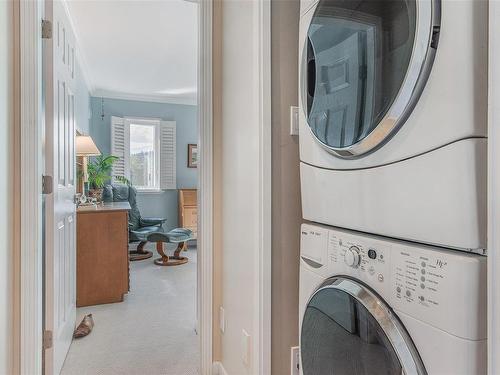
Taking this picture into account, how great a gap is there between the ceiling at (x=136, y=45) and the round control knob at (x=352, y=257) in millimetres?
1901

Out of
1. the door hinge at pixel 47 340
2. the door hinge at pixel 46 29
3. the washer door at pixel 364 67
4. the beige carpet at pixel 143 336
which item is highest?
the door hinge at pixel 46 29

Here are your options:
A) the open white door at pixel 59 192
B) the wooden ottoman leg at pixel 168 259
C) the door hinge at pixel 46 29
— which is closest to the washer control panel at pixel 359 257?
the open white door at pixel 59 192

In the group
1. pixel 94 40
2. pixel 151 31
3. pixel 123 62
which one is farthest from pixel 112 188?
pixel 151 31

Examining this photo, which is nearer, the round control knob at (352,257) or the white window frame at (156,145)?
the round control knob at (352,257)

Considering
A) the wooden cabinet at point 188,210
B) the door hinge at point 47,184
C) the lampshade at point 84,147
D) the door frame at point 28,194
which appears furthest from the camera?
the wooden cabinet at point 188,210

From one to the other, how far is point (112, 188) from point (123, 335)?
2978 millimetres

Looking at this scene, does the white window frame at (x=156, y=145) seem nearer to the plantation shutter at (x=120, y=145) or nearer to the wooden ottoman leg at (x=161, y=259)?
the plantation shutter at (x=120, y=145)

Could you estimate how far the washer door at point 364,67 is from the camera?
0.67 meters

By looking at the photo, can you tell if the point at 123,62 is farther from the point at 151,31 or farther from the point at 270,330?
the point at 270,330

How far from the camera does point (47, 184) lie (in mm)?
1684

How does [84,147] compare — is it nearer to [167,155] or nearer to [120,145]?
[120,145]

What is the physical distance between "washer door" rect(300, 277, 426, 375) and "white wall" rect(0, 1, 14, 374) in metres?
1.25

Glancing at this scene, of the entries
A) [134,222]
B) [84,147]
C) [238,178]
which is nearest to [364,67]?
[238,178]
